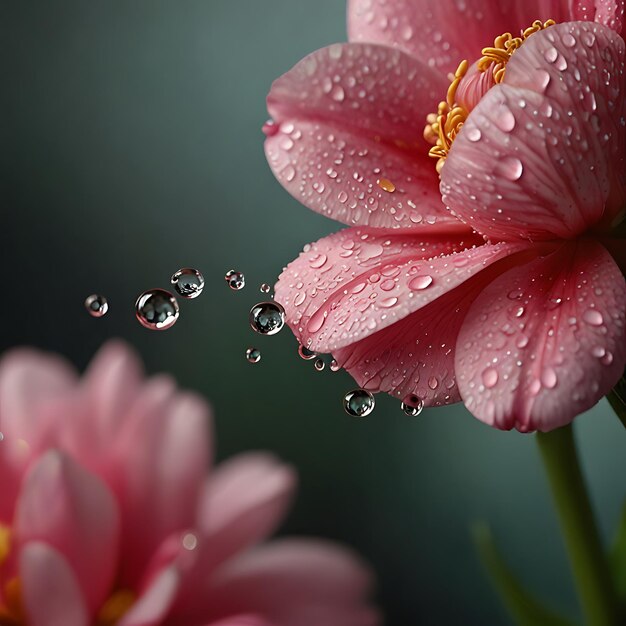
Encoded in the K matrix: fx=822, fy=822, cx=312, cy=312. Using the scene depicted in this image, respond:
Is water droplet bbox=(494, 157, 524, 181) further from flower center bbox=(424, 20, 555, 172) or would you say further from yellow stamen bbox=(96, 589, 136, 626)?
yellow stamen bbox=(96, 589, 136, 626)

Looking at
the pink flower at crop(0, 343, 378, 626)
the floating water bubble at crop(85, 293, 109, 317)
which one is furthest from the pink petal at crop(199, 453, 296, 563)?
the floating water bubble at crop(85, 293, 109, 317)

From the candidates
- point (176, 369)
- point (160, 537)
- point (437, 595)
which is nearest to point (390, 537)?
point (437, 595)

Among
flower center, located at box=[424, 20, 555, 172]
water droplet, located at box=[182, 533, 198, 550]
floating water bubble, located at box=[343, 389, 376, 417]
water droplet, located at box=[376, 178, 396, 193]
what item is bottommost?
water droplet, located at box=[182, 533, 198, 550]

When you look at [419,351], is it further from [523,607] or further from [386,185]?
[523,607]

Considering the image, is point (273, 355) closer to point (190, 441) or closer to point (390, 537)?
point (390, 537)

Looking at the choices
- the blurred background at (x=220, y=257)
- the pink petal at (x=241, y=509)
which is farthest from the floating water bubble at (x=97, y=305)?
the blurred background at (x=220, y=257)

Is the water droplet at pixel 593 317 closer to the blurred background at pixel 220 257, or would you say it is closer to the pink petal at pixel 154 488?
the pink petal at pixel 154 488
